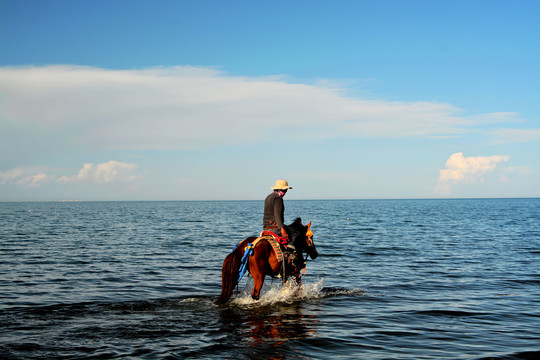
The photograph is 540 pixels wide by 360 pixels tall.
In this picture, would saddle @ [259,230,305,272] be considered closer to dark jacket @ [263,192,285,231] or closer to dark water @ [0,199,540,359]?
dark jacket @ [263,192,285,231]

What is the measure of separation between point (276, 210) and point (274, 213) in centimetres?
15

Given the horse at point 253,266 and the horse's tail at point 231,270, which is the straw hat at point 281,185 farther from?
the horse's tail at point 231,270

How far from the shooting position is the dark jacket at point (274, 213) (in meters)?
12.2

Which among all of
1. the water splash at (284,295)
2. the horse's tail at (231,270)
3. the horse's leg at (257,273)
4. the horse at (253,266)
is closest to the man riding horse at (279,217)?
the horse at (253,266)

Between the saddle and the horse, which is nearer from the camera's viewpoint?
the horse

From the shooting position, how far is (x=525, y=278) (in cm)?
1706

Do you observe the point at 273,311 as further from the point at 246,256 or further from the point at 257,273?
the point at 246,256

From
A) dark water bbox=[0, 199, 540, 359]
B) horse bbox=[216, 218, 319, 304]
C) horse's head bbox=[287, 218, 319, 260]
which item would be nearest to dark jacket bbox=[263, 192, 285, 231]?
horse bbox=[216, 218, 319, 304]

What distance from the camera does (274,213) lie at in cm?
1230

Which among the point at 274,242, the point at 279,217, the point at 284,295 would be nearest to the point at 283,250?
the point at 274,242

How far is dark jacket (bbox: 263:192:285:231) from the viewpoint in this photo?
12.2 metres

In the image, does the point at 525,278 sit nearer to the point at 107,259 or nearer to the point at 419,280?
the point at 419,280

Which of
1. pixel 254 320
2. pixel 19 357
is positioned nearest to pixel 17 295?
pixel 19 357

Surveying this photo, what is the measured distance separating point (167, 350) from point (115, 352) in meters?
0.88
